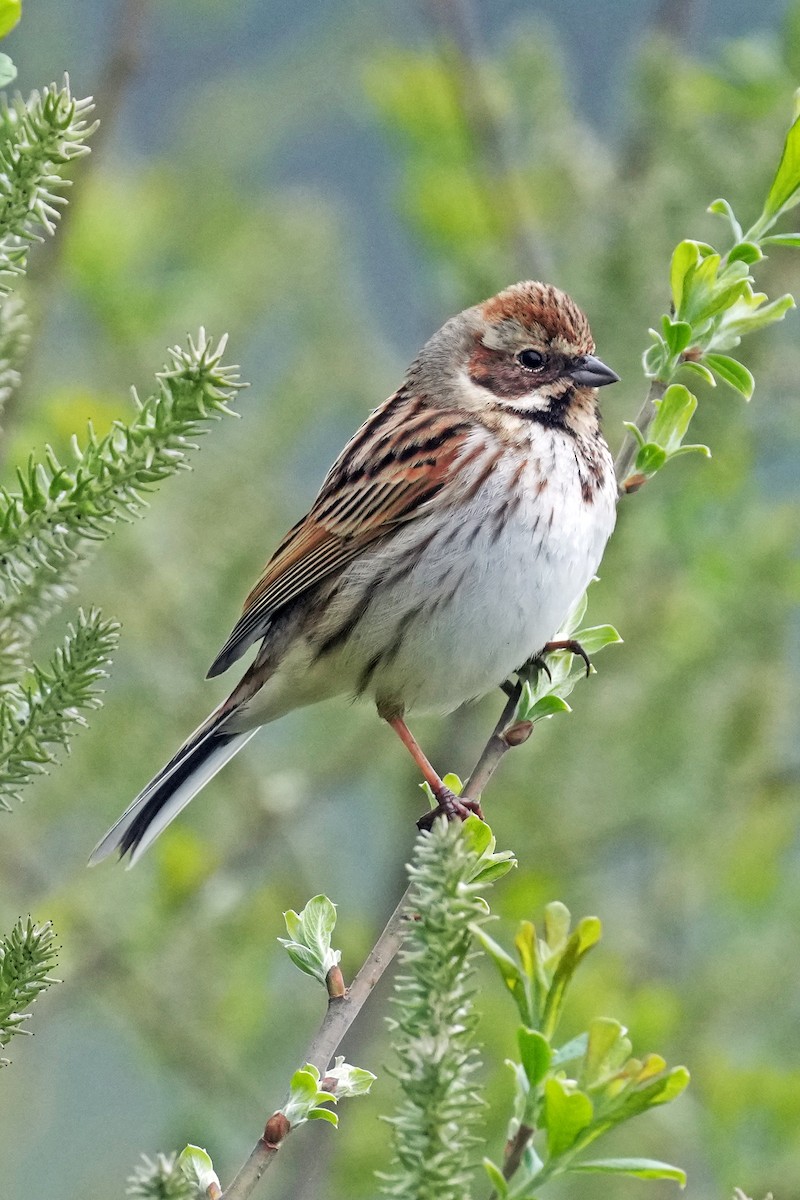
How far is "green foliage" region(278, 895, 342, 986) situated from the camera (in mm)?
1765

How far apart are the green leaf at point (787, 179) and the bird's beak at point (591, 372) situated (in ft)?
4.92

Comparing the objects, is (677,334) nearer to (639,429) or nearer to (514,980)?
(639,429)

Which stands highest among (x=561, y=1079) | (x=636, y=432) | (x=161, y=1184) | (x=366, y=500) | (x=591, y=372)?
(x=591, y=372)

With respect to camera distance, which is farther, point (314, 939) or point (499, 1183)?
point (314, 939)

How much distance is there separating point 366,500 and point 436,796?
4.41 feet

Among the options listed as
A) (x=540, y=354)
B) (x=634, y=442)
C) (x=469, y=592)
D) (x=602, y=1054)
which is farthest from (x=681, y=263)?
(x=540, y=354)

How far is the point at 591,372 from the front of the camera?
11.6 feet

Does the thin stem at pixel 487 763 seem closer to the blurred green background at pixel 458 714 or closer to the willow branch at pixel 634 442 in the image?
the willow branch at pixel 634 442

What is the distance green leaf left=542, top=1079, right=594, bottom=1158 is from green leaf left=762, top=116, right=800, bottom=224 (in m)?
1.10

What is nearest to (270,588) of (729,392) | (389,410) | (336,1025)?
(389,410)

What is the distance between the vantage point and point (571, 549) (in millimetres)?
3338

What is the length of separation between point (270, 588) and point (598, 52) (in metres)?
4.81

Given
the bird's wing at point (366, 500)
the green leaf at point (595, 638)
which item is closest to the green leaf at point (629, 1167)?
the green leaf at point (595, 638)

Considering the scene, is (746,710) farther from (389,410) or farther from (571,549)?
(389,410)
